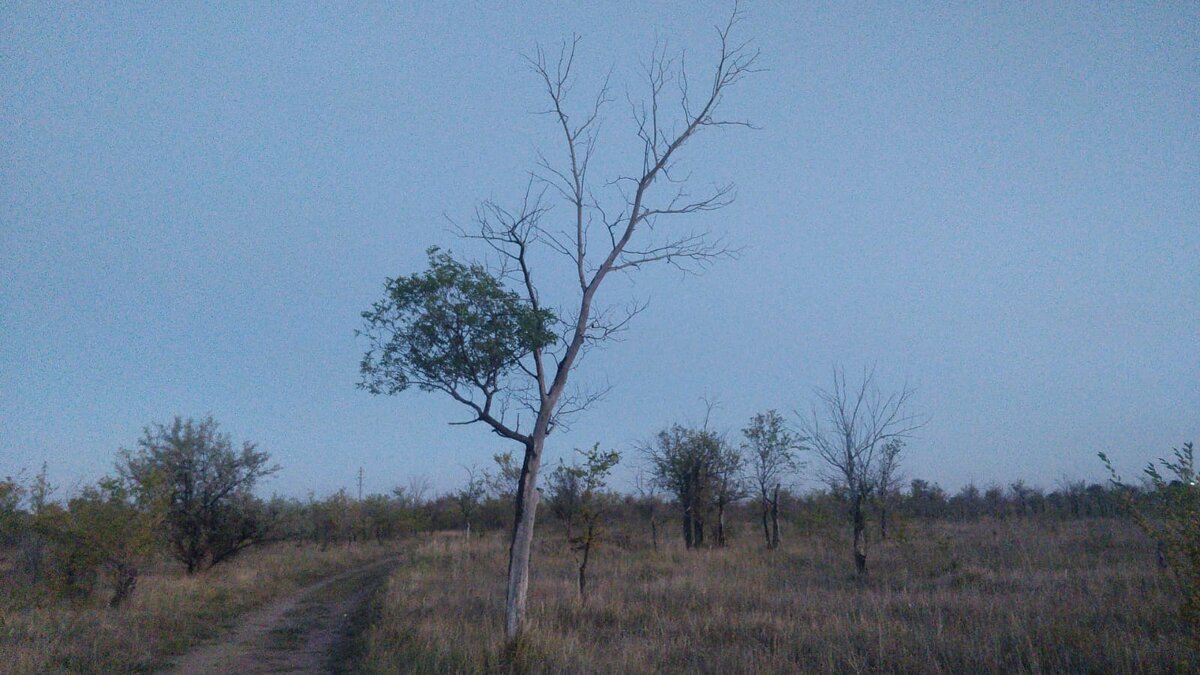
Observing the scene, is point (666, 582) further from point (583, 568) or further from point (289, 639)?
point (289, 639)

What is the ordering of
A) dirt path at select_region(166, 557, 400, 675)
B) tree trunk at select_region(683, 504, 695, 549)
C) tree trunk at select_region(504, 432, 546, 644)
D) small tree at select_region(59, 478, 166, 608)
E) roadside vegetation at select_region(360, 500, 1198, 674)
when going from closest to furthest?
roadside vegetation at select_region(360, 500, 1198, 674) < tree trunk at select_region(504, 432, 546, 644) < dirt path at select_region(166, 557, 400, 675) < small tree at select_region(59, 478, 166, 608) < tree trunk at select_region(683, 504, 695, 549)

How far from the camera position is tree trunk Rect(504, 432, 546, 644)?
32.2 feet

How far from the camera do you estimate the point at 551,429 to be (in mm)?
10695

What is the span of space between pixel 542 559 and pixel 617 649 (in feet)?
52.7

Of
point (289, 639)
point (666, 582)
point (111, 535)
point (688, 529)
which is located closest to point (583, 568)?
point (666, 582)

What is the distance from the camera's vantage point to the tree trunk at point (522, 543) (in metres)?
9.80

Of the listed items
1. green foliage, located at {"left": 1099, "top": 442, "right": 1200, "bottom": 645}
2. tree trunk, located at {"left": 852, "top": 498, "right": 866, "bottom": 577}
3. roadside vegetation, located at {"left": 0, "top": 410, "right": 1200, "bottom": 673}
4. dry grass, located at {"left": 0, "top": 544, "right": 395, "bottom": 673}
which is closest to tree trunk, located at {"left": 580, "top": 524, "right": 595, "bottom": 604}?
roadside vegetation, located at {"left": 0, "top": 410, "right": 1200, "bottom": 673}

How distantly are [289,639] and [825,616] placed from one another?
9.78 metres

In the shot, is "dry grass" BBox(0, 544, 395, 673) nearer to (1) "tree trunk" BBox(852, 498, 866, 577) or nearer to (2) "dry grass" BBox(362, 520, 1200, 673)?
(2) "dry grass" BBox(362, 520, 1200, 673)

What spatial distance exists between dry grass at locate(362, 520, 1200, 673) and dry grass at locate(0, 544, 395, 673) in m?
3.35

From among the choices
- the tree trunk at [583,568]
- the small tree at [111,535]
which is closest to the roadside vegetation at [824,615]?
the tree trunk at [583,568]

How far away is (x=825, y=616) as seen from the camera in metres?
11.4

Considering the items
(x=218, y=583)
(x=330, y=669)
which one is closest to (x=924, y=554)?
(x=330, y=669)

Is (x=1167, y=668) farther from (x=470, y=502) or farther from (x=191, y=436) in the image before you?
(x=470, y=502)
